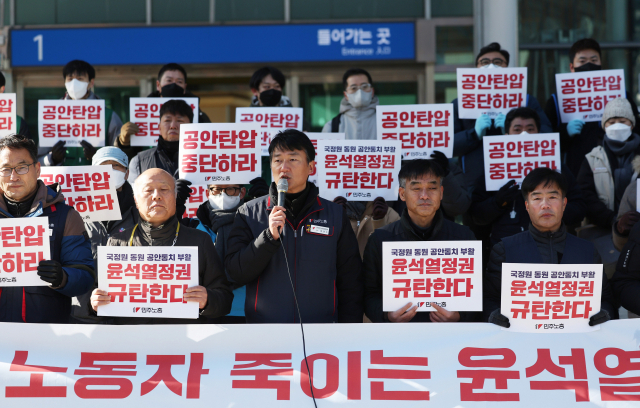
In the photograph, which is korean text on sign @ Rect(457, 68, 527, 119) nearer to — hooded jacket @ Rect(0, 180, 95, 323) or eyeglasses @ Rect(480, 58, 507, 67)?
eyeglasses @ Rect(480, 58, 507, 67)

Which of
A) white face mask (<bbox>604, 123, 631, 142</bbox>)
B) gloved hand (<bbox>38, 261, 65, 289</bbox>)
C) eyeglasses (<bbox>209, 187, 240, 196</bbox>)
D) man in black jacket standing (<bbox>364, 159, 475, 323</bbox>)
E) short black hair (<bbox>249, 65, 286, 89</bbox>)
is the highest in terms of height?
short black hair (<bbox>249, 65, 286, 89</bbox>)

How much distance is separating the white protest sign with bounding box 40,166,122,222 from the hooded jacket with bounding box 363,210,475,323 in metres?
1.72

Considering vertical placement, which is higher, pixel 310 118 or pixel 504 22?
pixel 504 22

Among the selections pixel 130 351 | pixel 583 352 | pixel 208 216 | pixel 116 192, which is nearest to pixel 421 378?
pixel 583 352

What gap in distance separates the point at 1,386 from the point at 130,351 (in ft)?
2.10

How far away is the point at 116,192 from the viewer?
4980 mm

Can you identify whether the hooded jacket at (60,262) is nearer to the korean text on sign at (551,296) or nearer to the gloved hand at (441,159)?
the korean text on sign at (551,296)

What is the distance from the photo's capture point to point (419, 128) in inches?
227

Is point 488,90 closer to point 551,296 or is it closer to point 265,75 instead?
point 265,75

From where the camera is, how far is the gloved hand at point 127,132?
6215mm

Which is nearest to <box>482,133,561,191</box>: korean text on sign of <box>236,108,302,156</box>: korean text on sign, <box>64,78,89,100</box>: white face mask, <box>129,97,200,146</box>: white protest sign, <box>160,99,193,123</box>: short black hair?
<box>236,108,302,156</box>: korean text on sign

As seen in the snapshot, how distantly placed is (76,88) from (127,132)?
0.79 meters

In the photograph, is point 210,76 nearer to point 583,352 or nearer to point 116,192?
point 116,192

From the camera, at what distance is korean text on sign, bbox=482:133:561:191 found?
545 cm
